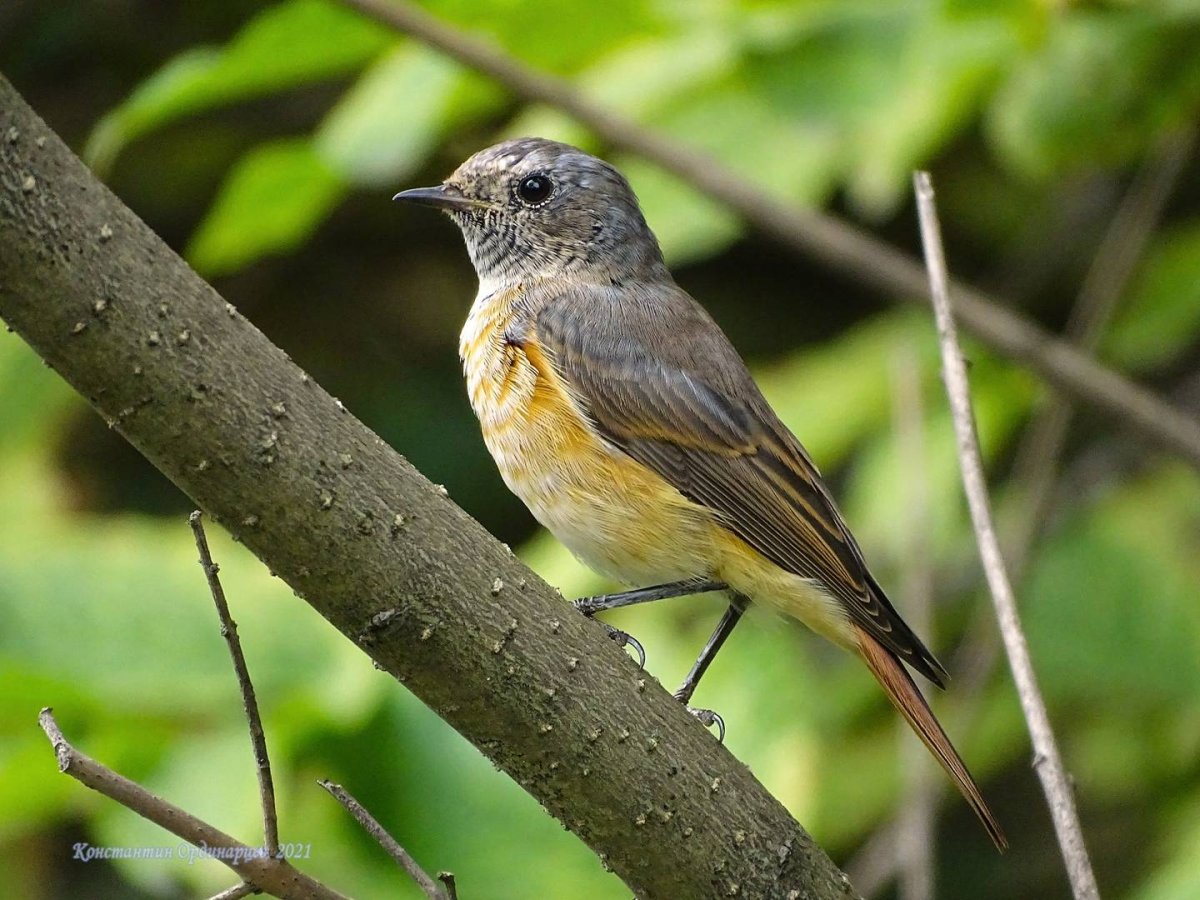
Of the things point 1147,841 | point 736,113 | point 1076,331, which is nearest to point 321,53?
point 736,113

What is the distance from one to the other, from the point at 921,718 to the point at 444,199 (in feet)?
6.13

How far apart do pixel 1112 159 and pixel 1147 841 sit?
8.49ft

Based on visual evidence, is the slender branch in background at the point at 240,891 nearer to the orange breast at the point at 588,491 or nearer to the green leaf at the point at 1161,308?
the orange breast at the point at 588,491

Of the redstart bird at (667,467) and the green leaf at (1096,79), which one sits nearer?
the redstart bird at (667,467)

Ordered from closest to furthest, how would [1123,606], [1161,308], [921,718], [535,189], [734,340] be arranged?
1. [921,718]
2. [535,189]
3. [1161,308]
4. [1123,606]
5. [734,340]

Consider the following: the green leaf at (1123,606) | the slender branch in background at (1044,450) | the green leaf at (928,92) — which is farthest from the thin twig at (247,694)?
the green leaf at (1123,606)

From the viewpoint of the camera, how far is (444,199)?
4047mm

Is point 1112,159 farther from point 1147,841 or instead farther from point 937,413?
point 1147,841

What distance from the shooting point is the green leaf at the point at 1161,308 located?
4.64 metres

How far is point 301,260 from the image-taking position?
256 inches

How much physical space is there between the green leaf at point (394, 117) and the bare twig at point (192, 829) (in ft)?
7.18

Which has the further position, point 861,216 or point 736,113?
point 861,216

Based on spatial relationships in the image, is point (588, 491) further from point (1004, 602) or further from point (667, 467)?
point (1004, 602)

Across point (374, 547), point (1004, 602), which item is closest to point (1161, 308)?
point (1004, 602)
